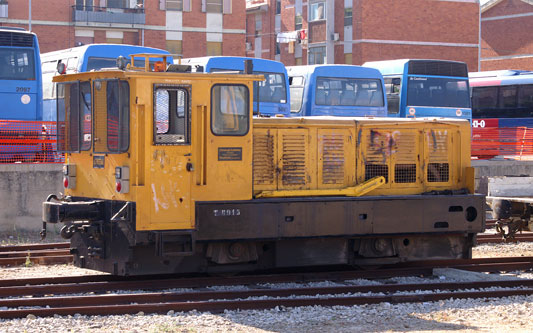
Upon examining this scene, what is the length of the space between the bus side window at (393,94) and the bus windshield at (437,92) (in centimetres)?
43

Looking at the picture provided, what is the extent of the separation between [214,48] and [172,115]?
39.4 metres

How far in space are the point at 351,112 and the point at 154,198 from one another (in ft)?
45.4

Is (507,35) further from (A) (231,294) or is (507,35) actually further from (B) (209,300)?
(B) (209,300)

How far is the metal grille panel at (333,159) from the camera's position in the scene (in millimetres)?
11203

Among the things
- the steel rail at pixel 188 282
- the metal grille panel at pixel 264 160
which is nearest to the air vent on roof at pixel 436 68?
the steel rail at pixel 188 282

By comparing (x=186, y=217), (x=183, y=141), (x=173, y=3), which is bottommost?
(x=186, y=217)

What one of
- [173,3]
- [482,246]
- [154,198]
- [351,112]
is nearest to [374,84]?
[351,112]

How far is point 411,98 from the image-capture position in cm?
2489

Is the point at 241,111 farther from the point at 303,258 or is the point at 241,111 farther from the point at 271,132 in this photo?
the point at 303,258

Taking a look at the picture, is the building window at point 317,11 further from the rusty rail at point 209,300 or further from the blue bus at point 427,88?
the rusty rail at point 209,300

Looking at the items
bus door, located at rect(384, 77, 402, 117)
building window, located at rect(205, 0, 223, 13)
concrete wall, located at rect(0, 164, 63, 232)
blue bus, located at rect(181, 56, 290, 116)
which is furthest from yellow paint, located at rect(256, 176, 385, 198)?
building window, located at rect(205, 0, 223, 13)

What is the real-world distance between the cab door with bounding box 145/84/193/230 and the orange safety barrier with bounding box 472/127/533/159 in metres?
17.3

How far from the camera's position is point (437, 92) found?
2525 cm

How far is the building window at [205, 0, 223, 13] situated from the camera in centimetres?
4803
